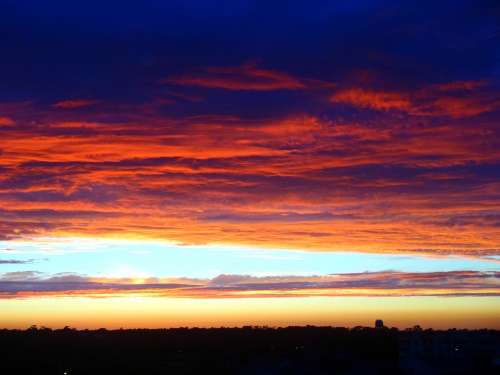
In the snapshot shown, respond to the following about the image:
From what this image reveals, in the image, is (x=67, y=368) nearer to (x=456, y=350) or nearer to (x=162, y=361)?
(x=162, y=361)

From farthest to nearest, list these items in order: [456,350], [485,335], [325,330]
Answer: [325,330] → [485,335] → [456,350]

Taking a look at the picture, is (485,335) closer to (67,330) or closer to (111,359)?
(111,359)

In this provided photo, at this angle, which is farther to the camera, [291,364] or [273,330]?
[273,330]

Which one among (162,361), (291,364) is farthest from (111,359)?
(291,364)

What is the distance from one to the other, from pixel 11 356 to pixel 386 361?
46.3 meters

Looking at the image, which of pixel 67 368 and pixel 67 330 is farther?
pixel 67 330

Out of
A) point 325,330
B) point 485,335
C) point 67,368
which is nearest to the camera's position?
point 67,368

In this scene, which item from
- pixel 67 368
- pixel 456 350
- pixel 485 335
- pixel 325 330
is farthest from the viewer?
pixel 325 330

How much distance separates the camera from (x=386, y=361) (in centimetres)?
9631

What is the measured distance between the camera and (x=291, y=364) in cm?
8688

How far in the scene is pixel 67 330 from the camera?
180625 mm

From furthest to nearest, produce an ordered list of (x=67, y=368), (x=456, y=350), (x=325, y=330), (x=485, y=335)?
(x=325, y=330), (x=485, y=335), (x=456, y=350), (x=67, y=368)

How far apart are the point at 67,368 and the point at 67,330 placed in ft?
327

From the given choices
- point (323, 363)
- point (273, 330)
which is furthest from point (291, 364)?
point (273, 330)
